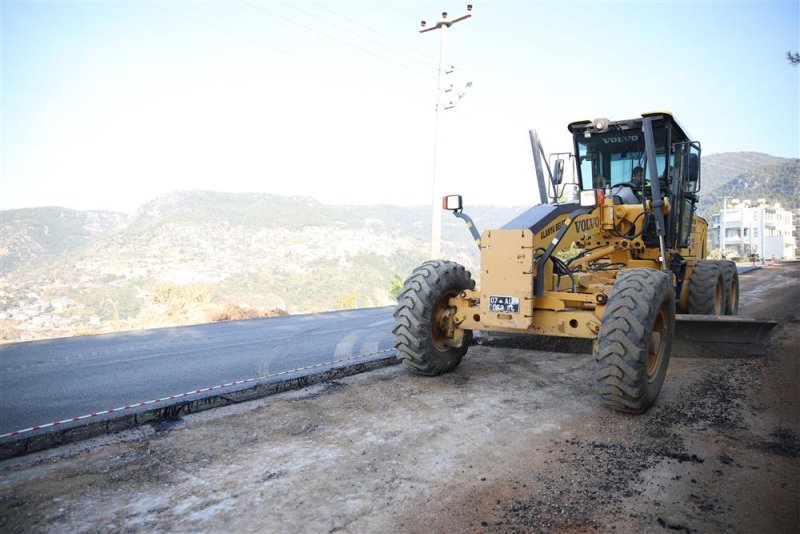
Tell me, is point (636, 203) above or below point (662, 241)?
above

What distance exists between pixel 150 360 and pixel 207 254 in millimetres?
92142

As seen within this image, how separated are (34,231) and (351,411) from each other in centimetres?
10508

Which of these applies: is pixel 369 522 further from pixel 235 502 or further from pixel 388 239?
pixel 388 239

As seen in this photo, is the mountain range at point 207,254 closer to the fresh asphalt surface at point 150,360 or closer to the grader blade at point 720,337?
the fresh asphalt surface at point 150,360

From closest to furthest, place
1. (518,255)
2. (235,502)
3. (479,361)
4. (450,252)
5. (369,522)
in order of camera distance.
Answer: (369,522)
(235,502)
(518,255)
(479,361)
(450,252)

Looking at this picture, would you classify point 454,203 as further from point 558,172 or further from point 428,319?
point 558,172

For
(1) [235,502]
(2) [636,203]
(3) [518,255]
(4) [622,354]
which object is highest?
(2) [636,203]

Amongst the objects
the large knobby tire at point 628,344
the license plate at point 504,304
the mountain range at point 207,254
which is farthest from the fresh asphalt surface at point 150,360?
the mountain range at point 207,254

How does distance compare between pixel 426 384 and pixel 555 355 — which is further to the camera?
pixel 555 355

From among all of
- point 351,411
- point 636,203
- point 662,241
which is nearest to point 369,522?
point 351,411

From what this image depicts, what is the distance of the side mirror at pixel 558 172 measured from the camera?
8.16 meters

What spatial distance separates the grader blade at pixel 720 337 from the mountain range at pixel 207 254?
12961 millimetres

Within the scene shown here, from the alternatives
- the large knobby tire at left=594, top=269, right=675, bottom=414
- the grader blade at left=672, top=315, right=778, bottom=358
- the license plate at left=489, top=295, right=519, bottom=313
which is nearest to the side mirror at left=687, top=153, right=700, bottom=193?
the grader blade at left=672, top=315, right=778, bottom=358

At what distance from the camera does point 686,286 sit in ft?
28.3
